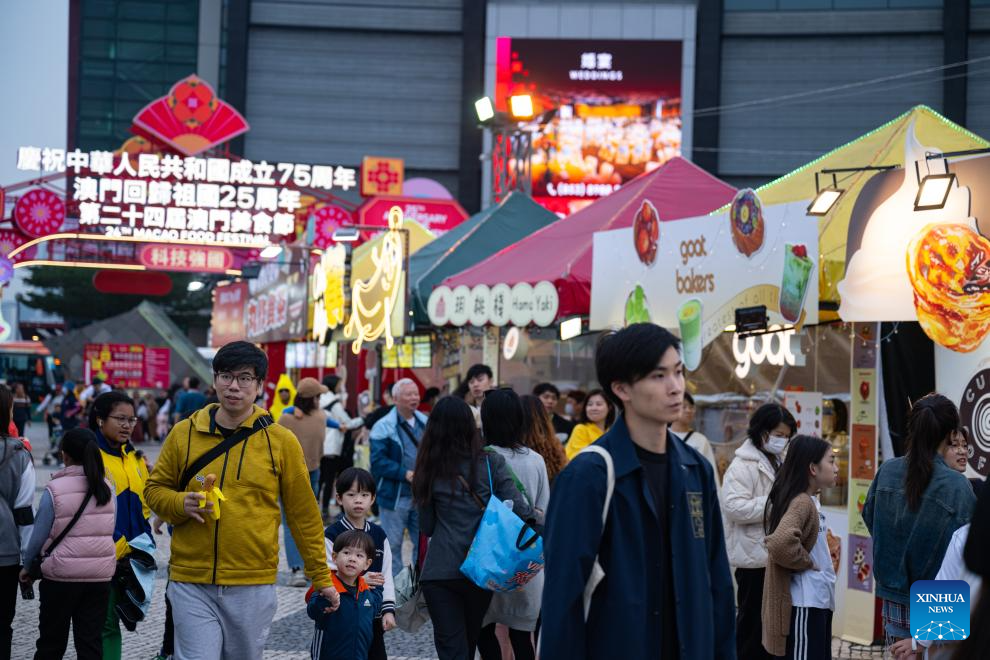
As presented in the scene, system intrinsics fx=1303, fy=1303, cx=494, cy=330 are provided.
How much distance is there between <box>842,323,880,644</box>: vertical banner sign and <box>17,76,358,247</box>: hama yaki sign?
21.3 meters

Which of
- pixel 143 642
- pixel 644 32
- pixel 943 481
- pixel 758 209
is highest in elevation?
pixel 644 32

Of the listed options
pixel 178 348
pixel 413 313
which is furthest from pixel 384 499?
pixel 178 348

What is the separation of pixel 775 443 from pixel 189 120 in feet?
86.3

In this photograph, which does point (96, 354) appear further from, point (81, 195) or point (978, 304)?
point (978, 304)

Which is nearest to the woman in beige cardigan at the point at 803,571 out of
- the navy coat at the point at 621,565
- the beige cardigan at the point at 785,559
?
the beige cardigan at the point at 785,559

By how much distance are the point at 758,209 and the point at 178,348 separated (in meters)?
34.2

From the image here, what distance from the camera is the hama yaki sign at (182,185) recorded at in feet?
96.1

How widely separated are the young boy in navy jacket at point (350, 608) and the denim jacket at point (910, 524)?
239 centimetres

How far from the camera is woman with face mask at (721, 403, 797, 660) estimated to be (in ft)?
24.3

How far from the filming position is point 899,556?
5.85 metres

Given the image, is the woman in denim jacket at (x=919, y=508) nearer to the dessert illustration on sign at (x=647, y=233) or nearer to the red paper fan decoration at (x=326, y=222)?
the dessert illustration on sign at (x=647, y=233)

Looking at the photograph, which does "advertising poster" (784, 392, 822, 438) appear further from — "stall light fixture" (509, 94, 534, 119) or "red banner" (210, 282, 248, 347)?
"red banner" (210, 282, 248, 347)

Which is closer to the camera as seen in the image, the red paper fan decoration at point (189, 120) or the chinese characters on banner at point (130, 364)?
the red paper fan decoration at point (189, 120)

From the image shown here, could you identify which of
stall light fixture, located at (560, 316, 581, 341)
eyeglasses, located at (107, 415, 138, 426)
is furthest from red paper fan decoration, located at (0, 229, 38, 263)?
eyeglasses, located at (107, 415, 138, 426)
